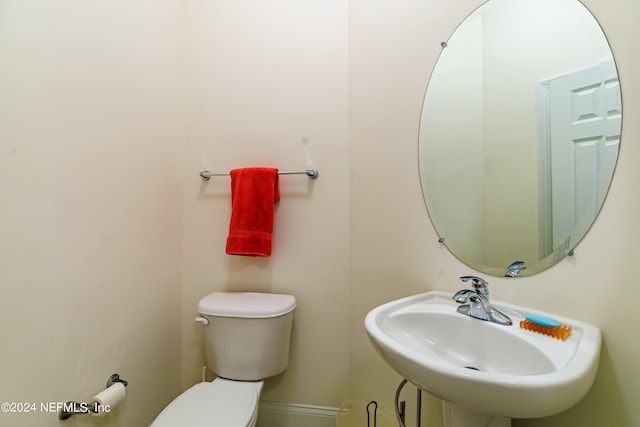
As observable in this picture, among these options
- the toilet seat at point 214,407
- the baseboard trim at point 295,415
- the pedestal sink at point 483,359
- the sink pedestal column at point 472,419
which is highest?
the pedestal sink at point 483,359

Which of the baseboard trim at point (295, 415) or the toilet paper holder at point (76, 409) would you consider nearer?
the toilet paper holder at point (76, 409)

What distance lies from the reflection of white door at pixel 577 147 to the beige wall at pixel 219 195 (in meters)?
0.03

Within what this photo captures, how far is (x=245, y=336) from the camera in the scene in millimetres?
1238

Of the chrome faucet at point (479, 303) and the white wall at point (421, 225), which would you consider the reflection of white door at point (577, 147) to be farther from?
the chrome faucet at point (479, 303)

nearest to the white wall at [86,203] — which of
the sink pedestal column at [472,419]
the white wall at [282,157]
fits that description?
the white wall at [282,157]

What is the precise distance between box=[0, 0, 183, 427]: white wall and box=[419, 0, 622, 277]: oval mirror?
124 centimetres

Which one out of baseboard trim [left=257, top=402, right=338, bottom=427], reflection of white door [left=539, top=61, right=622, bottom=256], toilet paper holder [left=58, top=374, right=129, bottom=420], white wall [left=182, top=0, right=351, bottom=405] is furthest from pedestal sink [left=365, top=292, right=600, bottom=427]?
toilet paper holder [left=58, top=374, right=129, bottom=420]

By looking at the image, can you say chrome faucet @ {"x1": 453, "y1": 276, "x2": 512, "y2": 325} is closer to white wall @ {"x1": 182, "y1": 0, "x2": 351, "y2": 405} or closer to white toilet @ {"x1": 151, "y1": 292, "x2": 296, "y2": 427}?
white wall @ {"x1": 182, "y1": 0, "x2": 351, "y2": 405}

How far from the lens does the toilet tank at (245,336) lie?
123 centimetres

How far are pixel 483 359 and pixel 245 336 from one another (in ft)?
3.05

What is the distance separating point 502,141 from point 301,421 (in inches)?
62.3

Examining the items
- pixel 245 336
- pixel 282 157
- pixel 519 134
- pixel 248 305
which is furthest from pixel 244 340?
pixel 519 134

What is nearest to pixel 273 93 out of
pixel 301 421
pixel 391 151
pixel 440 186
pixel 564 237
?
pixel 391 151

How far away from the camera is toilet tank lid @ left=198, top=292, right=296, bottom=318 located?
1.23 meters
